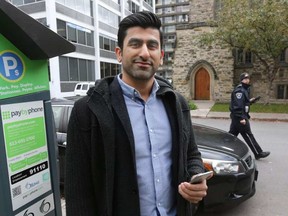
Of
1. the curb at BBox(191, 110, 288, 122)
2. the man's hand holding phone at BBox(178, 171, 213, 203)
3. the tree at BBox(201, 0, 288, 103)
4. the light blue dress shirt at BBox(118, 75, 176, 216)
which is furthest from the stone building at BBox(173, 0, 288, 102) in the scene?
the man's hand holding phone at BBox(178, 171, 213, 203)

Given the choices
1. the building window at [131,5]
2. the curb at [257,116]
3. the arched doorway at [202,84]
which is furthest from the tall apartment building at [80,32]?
the curb at [257,116]

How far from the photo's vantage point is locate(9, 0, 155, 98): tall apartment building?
21.4m

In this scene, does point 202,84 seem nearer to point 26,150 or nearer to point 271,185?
point 271,185

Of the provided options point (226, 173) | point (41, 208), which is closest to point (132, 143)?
point (41, 208)

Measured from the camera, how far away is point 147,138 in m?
1.67

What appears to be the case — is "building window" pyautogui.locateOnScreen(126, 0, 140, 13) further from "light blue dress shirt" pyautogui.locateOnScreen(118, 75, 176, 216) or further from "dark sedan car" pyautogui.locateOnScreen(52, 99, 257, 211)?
"light blue dress shirt" pyautogui.locateOnScreen(118, 75, 176, 216)

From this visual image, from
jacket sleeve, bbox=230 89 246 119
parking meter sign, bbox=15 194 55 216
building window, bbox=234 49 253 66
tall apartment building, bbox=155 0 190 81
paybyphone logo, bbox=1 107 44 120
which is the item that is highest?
tall apartment building, bbox=155 0 190 81

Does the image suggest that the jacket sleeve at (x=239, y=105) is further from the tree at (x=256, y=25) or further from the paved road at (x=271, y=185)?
the tree at (x=256, y=25)

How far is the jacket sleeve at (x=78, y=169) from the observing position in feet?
5.21

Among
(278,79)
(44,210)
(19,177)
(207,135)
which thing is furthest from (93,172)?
(278,79)

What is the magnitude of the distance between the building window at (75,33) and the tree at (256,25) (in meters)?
12.4

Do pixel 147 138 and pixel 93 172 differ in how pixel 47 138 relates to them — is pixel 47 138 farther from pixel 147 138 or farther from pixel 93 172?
pixel 147 138

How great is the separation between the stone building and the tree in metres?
3.51

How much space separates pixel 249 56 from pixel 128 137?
21375mm
